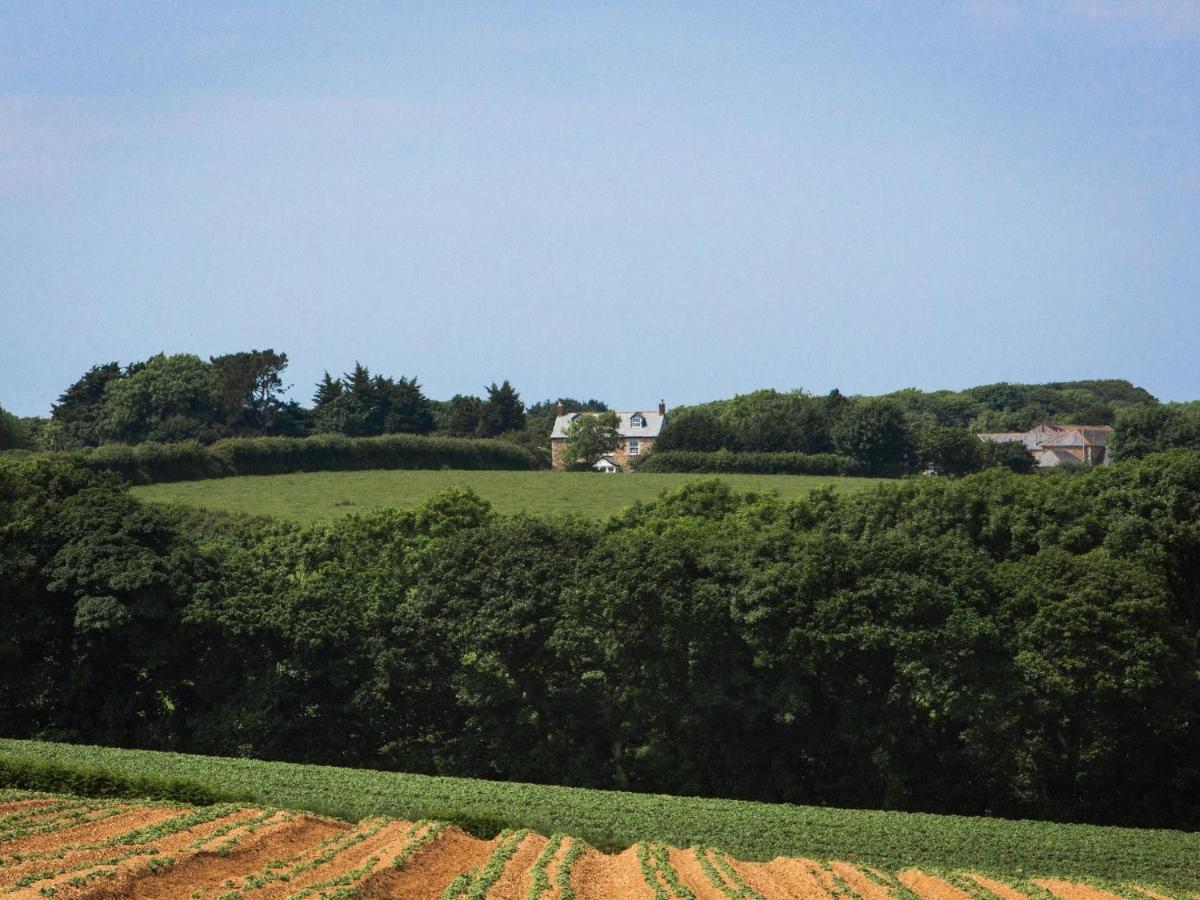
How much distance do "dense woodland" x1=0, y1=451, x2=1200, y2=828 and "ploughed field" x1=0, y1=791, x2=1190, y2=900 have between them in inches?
495

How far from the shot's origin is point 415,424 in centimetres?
13875

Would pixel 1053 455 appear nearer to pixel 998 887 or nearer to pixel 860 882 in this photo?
pixel 998 887

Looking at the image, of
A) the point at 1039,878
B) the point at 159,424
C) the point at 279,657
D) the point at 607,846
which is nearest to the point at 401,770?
the point at 279,657

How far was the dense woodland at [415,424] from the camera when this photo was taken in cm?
11931

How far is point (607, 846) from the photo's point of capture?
3469 cm

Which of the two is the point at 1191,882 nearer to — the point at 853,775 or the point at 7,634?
the point at 853,775

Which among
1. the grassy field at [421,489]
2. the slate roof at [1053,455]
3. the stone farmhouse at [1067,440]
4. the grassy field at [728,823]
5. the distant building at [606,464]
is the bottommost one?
the grassy field at [728,823]

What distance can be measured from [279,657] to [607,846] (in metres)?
19.6

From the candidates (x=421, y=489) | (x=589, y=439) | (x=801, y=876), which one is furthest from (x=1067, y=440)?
(x=801, y=876)

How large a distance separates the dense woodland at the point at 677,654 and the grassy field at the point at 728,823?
233 inches

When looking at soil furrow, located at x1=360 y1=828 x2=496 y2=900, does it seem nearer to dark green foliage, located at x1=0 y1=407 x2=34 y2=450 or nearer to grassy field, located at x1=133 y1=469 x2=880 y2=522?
grassy field, located at x1=133 y1=469 x2=880 y2=522

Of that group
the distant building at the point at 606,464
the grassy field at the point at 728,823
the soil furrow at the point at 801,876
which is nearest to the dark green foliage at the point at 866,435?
the distant building at the point at 606,464

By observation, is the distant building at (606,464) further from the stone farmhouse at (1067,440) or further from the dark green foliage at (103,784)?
the dark green foliage at (103,784)

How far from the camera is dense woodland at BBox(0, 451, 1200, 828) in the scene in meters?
A: 45.3
